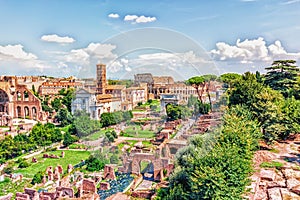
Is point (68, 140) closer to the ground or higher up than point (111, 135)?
closer to the ground

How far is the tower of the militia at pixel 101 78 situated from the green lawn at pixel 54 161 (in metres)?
5.93

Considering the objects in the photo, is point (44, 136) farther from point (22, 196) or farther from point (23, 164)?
point (22, 196)

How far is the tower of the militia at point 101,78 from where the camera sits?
9.98 m

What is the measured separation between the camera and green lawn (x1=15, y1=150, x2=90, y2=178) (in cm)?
1416

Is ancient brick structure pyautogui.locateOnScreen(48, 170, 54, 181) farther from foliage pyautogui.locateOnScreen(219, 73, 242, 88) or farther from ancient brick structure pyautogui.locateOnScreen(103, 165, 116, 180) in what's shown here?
foliage pyautogui.locateOnScreen(219, 73, 242, 88)

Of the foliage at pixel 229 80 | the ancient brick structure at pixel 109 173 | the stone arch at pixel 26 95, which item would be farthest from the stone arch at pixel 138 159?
the stone arch at pixel 26 95

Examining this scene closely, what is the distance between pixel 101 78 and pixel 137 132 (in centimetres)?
513

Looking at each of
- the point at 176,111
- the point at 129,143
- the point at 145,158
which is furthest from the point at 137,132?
the point at 145,158

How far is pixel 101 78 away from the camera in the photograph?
10477 millimetres

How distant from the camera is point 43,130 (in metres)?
19.5

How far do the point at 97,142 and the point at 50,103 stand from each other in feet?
75.1

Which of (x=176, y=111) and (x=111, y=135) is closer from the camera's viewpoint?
(x=111, y=135)

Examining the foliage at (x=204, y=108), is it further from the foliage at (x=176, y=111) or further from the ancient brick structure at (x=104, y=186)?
the ancient brick structure at (x=104, y=186)

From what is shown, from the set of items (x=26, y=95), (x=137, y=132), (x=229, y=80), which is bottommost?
(x=137, y=132)
